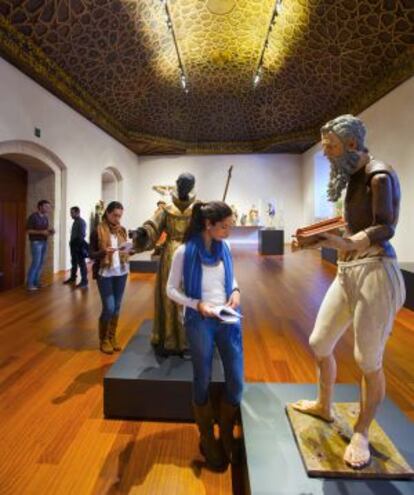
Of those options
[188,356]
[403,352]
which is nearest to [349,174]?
[188,356]

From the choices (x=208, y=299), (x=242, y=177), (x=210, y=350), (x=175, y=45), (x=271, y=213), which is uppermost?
(x=175, y=45)

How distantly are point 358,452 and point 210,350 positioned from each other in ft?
2.70

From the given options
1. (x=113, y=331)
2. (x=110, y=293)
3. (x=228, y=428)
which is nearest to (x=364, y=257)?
(x=228, y=428)

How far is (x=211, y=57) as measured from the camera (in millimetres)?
9180

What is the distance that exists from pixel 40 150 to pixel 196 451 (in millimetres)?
6638

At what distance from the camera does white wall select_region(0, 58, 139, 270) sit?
5793 millimetres

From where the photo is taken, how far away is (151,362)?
8.57 ft

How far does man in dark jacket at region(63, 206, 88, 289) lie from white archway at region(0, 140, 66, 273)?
1.15 metres

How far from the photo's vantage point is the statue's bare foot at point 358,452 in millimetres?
1588

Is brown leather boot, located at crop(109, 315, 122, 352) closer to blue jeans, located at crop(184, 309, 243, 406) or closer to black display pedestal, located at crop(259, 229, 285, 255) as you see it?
blue jeans, located at crop(184, 309, 243, 406)

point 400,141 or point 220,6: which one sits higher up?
point 220,6

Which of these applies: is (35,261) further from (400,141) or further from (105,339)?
(400,141)

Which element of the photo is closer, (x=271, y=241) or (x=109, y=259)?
(x=109, y=259)

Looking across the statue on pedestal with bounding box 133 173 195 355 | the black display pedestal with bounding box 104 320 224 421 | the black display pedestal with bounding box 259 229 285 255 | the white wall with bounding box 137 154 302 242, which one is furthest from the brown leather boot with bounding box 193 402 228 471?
the white wall with bounding box 137 154 302 242
